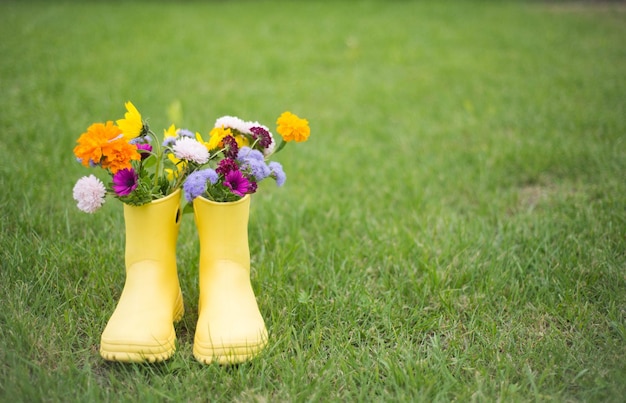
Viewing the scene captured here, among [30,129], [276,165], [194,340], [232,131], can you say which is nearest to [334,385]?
[194,340]

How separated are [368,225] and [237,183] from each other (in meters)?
0.83

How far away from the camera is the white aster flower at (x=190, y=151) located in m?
1.28

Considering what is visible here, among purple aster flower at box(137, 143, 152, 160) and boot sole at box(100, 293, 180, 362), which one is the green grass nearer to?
boot sole at box(100, 293, 180, 362)

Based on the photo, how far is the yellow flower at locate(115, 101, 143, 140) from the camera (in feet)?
4.19

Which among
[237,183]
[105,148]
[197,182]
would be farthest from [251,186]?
[105,148]

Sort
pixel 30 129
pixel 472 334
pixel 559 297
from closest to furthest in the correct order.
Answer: pixel 472 334
pixel 559 297
pixel 30 129

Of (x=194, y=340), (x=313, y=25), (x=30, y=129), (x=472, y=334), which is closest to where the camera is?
(x=194, y=340)

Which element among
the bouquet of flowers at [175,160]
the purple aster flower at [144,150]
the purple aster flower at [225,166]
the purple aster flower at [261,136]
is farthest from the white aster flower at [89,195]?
the purple aster flower at [261,136]

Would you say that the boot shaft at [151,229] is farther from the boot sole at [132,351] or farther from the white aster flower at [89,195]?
the boot sole at [132,351]

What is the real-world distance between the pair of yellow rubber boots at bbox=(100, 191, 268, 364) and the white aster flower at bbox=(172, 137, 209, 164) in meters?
0.11

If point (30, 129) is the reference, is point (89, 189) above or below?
above

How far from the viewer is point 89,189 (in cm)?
125

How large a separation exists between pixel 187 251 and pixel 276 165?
0.58 m

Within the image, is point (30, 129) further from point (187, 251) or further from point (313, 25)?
point (313, 25)
